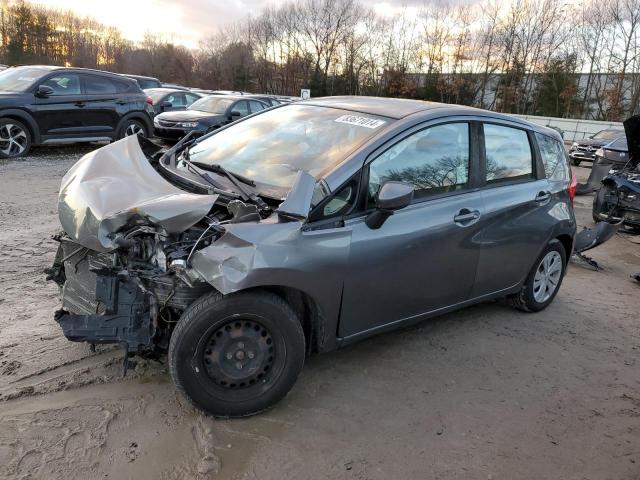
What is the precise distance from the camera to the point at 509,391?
3607 millimetres

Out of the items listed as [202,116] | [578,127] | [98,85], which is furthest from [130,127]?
[578,127]

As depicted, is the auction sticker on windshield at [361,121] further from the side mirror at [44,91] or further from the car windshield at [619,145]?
the car windshield at [619,145]

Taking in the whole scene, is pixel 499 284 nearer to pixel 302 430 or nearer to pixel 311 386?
pixel 311 386

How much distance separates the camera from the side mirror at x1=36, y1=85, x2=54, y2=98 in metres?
10.1

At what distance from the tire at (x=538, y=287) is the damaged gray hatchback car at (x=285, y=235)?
1.30 ft

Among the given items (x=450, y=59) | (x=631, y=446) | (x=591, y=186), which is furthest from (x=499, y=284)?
(x=450, y=59)

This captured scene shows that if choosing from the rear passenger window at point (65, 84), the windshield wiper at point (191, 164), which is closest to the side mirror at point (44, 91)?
the rear passenger window at point (65, 84)

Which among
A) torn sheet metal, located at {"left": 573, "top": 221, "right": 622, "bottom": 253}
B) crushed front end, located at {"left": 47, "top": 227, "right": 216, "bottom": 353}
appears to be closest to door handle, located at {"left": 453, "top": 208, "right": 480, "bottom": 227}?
crushed front end, located at {"left": 47, "top": 227, "right": 216, "bottom": 353}

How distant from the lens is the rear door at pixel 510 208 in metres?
4.08

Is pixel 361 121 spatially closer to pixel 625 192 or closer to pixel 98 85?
pixel 625 192

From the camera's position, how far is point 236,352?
115 inches

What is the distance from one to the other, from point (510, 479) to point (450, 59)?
4598 cm

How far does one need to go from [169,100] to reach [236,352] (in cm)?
1591

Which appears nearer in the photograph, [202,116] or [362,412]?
[362,412]
